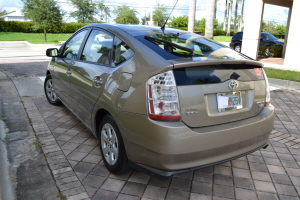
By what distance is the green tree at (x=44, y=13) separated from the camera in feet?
74.5

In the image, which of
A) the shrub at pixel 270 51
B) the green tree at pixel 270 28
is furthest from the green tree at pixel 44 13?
the green tree at pixel 270 28

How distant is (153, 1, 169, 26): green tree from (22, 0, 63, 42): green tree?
3963 centimetres

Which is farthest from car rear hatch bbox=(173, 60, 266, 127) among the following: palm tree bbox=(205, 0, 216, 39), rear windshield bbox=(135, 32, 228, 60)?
palm tree bbox=(205, 0, 216, 39)

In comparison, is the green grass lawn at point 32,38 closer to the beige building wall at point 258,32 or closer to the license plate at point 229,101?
the beige building wall at point 258,32

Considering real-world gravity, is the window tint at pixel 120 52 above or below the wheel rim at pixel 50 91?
above

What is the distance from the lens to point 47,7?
22.9 meters

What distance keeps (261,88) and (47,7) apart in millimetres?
23303

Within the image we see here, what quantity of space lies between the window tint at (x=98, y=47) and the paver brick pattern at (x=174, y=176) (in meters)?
1.19

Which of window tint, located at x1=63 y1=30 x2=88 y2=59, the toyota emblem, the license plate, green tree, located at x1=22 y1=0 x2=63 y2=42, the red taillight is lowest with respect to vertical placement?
the license plate

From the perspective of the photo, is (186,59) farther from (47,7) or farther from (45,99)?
(47,7)

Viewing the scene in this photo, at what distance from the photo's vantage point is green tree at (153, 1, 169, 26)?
202 ft

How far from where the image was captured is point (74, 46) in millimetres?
4277

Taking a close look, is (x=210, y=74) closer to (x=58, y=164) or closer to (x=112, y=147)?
(x=112, y=147)

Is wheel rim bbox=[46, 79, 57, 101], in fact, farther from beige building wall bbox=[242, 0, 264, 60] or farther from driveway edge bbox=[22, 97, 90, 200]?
beige building wall bbox=[242, 0, 264, 60]
